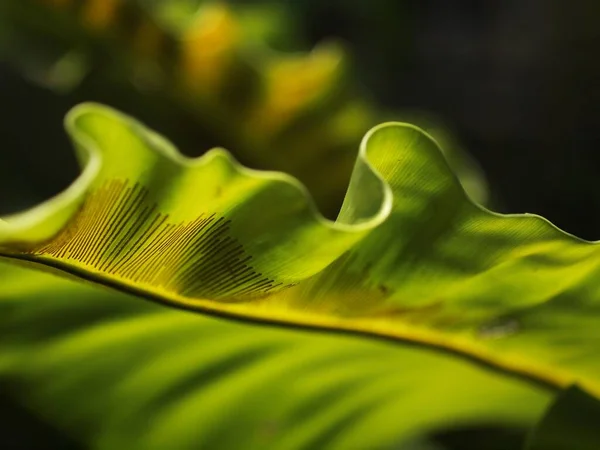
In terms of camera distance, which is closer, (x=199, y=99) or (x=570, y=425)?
(x=570, y=425)

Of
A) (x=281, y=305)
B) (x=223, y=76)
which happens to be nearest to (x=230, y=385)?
(x=281, y=305)

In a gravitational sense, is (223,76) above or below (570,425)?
above

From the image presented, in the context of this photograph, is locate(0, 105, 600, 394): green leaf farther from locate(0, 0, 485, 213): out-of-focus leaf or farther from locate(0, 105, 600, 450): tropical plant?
locate(0, 0, 485, 213): out-of-focus leaf

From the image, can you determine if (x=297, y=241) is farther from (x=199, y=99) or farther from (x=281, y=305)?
(x=199, y=99)

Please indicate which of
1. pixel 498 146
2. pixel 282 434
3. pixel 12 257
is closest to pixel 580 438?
pixel 282 434

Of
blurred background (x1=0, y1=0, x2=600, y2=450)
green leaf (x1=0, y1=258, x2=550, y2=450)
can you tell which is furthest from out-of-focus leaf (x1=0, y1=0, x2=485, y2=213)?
green leaf (x1=0, y1=258, x2=550, y2=450)

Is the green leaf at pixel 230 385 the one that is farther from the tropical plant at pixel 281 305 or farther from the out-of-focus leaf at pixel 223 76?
the out-of-focus leaf at pixel 223 76
